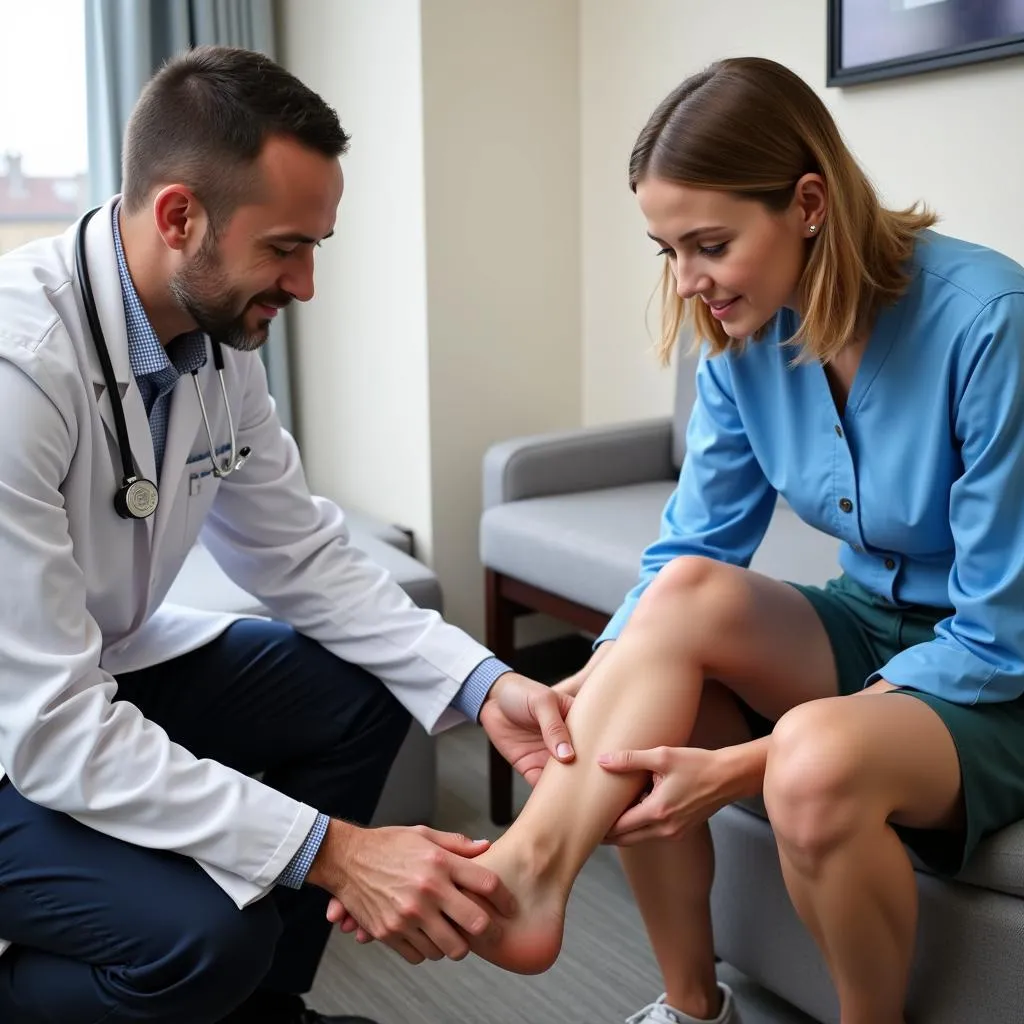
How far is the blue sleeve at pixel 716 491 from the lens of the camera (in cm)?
157

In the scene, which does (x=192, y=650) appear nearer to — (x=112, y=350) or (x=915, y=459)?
(x=112, y=350)

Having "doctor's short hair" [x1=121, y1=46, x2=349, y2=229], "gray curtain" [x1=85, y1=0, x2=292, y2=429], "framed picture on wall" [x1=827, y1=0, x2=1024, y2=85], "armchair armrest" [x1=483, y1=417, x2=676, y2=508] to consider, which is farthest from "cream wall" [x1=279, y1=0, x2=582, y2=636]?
"doctor's short hair" [x1=121, y1=46, x2=349, y2=229]

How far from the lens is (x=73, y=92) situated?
2.78m

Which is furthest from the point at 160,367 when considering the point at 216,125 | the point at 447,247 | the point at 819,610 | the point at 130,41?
the point at 130,41

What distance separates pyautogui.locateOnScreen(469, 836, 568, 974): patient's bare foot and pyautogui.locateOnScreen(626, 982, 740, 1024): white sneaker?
0.82 ft

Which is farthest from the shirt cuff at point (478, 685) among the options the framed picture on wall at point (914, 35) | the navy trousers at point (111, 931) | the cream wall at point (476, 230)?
the framed picture on wall at point (914, 35)

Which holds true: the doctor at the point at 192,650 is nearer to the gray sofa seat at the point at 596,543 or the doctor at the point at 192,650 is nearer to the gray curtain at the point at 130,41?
the gray sofa seat at the point at 596,543

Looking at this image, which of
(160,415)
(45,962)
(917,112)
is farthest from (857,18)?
(45,962)

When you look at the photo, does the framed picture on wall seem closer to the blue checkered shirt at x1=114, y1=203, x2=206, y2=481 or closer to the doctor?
the doctor

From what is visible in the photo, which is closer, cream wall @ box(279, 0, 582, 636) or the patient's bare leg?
the patient's bare leg

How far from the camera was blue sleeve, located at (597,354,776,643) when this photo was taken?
5.14 ft

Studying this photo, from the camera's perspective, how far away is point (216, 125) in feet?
4.28

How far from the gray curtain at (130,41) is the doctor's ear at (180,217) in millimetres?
1531

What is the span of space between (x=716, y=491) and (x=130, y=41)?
6.00 feet
